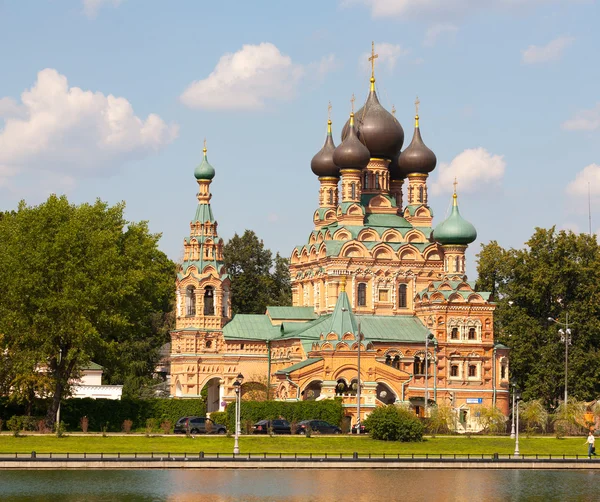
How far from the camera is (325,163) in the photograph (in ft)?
263

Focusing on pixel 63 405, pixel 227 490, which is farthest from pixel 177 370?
pixel 227 490

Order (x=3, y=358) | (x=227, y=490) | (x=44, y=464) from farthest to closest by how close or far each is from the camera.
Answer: (x=3, y=358) → (x=44, y=464) → (x=227, y=490)

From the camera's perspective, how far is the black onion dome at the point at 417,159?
78.6m

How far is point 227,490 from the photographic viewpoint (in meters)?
42.1

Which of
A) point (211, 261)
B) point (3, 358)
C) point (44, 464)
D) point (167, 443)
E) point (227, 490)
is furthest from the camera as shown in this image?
point (211, 261)

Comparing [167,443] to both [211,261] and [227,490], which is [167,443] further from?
[211,261]

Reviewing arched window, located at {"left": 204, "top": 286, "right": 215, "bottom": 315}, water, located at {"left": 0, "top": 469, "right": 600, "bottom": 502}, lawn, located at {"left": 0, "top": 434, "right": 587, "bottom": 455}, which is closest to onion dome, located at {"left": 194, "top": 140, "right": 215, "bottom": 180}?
arched window, located at {"left": 204, "top": 286, "right": 215, "bottom": 315}

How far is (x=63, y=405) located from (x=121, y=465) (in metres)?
18.0

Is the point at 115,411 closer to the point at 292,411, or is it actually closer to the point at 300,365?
the point at 292,411

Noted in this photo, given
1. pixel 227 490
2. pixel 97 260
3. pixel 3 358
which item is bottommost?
pixel 227 490

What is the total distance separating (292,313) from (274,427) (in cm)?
1779

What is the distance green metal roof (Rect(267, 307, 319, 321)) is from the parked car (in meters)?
15.4

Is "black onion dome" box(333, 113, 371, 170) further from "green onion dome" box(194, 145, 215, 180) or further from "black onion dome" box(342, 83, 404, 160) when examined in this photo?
"green onion dome" box(194, 145, 215, 180)

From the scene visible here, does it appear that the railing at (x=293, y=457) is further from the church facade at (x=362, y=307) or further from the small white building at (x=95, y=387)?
the small white building at (x=95, y=387)
